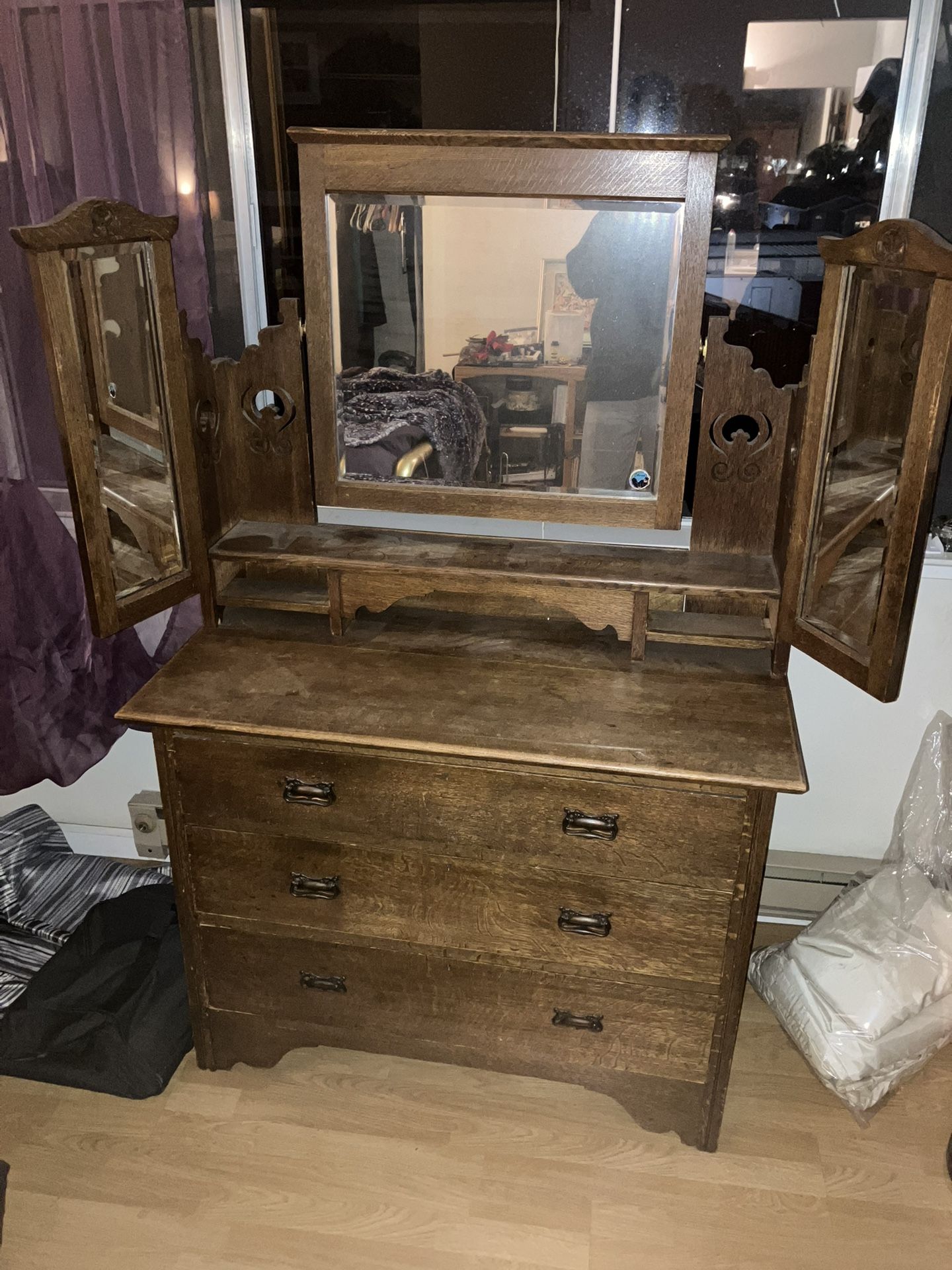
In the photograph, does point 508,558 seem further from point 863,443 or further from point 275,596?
point 863,443

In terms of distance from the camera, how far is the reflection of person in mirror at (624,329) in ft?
5.49

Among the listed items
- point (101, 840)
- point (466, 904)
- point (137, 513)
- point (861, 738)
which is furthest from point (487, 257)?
point (101, 840)

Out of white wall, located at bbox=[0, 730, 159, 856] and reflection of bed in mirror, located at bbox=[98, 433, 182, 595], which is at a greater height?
reflection of bed in mirror, located at bbox=[98, 433, 182, 595]

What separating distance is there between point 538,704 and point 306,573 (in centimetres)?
59

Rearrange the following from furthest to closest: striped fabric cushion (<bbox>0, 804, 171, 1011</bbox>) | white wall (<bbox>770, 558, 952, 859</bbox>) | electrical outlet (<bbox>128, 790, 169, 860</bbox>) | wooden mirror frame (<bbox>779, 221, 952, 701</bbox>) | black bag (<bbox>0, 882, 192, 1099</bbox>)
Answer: electrical outlet (<bbox>128, 790, 169, 860</bbox>), striped fabric cushion (<bbox>0, 804, 171, 1011</bbox>), white wall (<bbox>770, 558, 952, 859</bbox>), black bag (<bbox>0, 882, 192, 1099</bbox>), wooden mirror frame (<bbox>779, 221, 952, 701</bbox>)

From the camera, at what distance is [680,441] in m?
1.78

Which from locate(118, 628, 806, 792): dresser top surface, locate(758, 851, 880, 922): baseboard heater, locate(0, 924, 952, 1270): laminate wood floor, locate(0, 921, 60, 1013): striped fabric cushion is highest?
locate(118, 628, 806, 792): dresser top surface

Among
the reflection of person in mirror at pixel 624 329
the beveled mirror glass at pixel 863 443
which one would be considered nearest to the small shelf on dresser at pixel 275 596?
the reflection of person in mirror at pixel 624 329

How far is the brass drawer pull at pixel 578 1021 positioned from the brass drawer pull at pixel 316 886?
0.44 meters

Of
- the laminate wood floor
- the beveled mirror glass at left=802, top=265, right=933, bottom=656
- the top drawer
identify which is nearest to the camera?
the beveled mirror glass at left=802, top=265, right=933, bottom=656

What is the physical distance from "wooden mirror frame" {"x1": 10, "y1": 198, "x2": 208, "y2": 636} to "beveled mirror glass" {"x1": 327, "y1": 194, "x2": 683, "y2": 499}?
0.98ft

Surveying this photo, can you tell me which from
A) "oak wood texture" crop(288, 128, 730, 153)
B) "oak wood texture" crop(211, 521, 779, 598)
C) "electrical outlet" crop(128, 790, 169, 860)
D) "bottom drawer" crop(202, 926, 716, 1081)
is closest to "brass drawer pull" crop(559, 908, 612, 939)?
"bottom drawer" crop(202, 926, 716, 1081)

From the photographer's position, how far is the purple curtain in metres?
1.74

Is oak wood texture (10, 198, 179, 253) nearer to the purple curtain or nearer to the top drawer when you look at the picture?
the purple curtain
